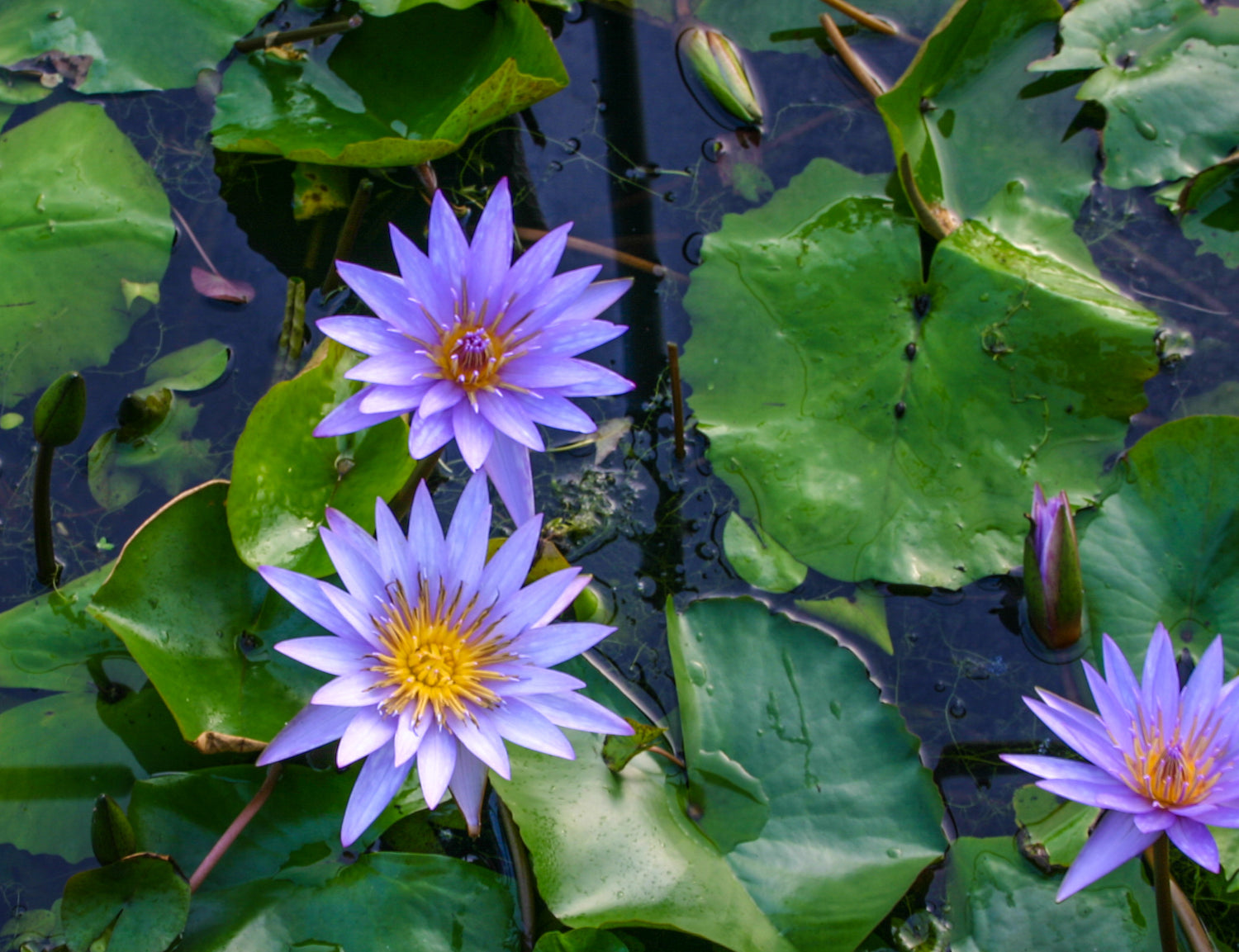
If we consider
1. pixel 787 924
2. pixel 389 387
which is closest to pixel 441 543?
pixel 389 387

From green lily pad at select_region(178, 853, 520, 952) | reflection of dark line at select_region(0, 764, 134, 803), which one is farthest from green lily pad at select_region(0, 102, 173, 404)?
green lily pad at select_region(178, 853, 520, 952)

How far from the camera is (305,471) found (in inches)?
81.6

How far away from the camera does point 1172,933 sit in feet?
6.07

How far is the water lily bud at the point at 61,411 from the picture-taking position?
2.08 metres

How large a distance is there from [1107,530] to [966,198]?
1.08m

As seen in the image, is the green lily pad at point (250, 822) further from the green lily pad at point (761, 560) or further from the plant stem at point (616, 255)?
the plant stem at point (616, 255)

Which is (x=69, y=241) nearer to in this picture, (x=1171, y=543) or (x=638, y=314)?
(x=638, y=314)

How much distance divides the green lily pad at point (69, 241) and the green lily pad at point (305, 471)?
35.2 inches

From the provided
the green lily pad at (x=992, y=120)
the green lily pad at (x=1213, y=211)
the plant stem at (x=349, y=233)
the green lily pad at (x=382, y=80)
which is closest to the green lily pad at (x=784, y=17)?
the green lily pad at (x=992, y=120)

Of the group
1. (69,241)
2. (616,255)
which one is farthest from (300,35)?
(616,255)

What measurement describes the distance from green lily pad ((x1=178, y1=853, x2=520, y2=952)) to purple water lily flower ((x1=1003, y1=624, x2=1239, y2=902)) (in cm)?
119

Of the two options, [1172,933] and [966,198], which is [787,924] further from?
[966,198]

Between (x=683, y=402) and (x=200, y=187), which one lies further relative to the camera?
(x=200, y=187)

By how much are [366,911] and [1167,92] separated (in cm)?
317
